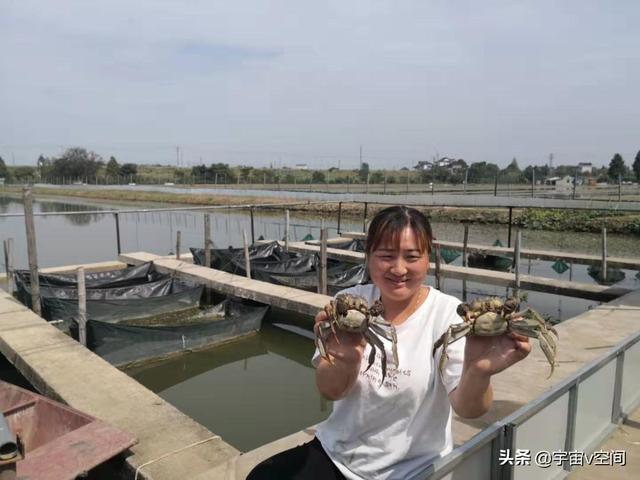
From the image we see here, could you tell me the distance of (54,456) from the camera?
4.23 metres

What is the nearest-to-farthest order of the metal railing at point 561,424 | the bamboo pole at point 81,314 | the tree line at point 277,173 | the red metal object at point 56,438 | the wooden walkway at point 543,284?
the metal railing at point 561,424
the red metal object at point 56,438
the bamboo pole at point 81,314
the wooden walkway at point 543,284
the tree line at point 277,173

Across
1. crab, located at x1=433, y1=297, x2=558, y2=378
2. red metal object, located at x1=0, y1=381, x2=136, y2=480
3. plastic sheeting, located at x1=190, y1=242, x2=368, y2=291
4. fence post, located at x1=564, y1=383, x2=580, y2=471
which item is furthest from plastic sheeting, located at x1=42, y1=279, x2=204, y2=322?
crab, located at x1=433, y1=297, x2=558, y2=378

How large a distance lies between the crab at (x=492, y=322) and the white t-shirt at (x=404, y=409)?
104 millimetres

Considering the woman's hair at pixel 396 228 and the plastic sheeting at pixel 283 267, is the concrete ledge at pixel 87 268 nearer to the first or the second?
the plastic sheeting at pixel 283 267

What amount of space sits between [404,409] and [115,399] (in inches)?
183

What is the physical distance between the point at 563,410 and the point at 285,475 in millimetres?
2063

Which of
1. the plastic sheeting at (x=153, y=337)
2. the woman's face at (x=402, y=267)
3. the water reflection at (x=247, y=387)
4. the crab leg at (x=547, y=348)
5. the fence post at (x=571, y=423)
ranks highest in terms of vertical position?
the woman's face at (x=402, y=267)

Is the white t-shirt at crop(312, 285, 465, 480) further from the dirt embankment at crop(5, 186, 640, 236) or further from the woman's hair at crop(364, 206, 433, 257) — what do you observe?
the dirt embankment at crop(5, 186, 640, 236)

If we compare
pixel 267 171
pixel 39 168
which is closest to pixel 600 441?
pixel 267 171

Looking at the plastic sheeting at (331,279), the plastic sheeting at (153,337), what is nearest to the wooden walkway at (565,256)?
the plastic sheeting at (331,279)

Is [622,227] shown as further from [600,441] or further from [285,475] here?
[285,475]

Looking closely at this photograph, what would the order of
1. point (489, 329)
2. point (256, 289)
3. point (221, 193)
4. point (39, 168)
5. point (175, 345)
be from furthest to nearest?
point (39, 168), point (221, 193), point (256, 289), point (175, 345), point (489, 329)

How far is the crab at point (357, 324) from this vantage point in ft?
6.11

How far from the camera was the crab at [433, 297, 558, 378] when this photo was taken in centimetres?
179
